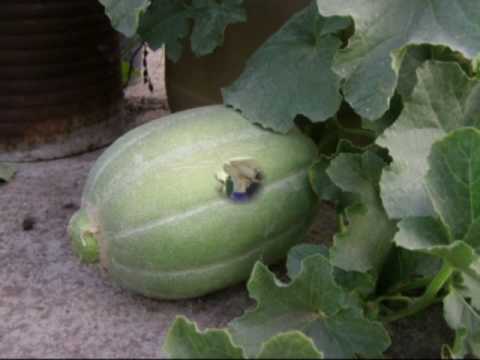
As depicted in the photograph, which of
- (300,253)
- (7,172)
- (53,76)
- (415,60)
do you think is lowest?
(7,172)

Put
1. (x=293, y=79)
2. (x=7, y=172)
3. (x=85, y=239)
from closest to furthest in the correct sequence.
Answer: (x=85, y=239) → (x=293, y=79) → (x=7, y=172)

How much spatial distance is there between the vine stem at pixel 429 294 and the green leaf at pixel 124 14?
82 cm

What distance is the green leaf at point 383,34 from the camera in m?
1.27

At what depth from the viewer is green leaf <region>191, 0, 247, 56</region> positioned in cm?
171

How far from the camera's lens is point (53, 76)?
204 cm

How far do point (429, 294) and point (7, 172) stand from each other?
4.31 ft

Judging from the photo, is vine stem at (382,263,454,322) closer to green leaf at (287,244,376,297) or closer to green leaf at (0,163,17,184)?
green leaf at (287,244,376,297)

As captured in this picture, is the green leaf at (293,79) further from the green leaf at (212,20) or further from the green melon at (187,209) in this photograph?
the green leaf at (212,20)

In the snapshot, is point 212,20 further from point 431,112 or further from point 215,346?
point 215,346

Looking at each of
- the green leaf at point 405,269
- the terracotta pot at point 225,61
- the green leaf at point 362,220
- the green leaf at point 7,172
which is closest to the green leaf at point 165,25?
the terracotta pot at point 225,61

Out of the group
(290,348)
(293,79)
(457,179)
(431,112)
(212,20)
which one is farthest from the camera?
(212,20)

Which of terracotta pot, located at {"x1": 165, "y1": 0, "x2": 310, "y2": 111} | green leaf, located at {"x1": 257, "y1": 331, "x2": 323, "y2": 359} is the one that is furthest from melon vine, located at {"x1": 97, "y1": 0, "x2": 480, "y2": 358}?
terracotta pot, located at {"x1": 165, "y1": 0, "x2": 310, "y2": 111}

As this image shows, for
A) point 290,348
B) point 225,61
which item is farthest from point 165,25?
point 290,348

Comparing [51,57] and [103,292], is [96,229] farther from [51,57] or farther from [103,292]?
[51,57]
